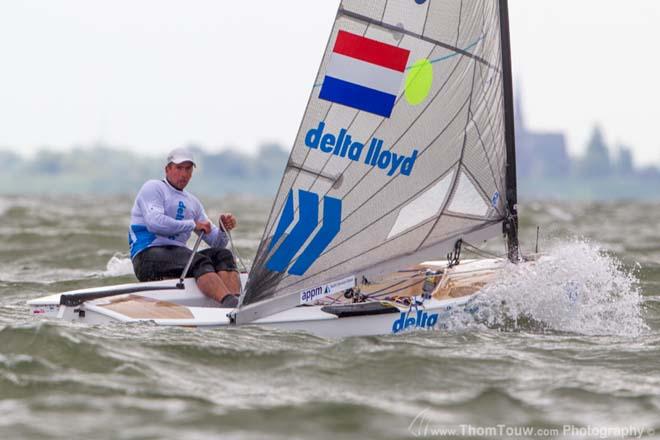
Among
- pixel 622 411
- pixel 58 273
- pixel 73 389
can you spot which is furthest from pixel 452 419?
pixel 58 273

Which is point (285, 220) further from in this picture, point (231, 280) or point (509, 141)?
point (509, 141)

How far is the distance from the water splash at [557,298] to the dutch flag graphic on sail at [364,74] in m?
1.51

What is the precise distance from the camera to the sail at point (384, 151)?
680 cm

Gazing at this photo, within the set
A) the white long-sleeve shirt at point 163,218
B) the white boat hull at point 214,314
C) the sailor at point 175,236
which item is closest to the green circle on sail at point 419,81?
the white boat hull at point 214,314

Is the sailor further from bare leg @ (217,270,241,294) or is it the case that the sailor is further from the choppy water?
the choppy water

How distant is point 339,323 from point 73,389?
2092 mm

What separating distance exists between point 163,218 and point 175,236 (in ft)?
1.06

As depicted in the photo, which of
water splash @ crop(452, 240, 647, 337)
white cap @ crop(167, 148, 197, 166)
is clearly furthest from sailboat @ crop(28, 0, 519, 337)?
white cap @ crop(167, 148, 197, 166)

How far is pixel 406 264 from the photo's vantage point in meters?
7.36

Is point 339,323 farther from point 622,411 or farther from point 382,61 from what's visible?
point 622,411

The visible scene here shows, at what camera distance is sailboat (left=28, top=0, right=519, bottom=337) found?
682 cm

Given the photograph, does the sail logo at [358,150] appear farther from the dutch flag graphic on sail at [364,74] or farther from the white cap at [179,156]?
the white cap at [179,156]

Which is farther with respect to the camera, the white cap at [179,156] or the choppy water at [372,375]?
the white cap at [179,156]

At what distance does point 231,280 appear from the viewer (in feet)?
25.1
